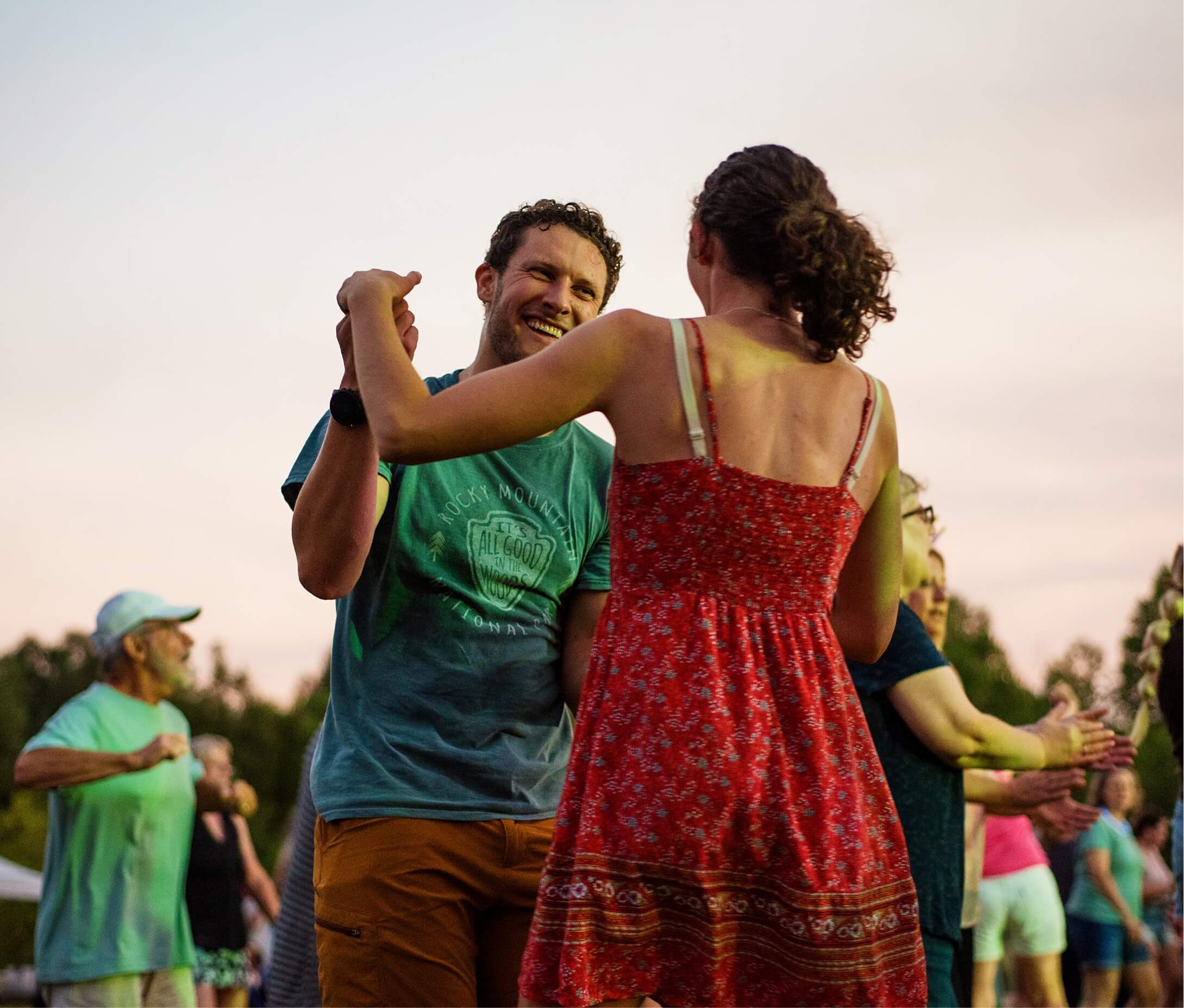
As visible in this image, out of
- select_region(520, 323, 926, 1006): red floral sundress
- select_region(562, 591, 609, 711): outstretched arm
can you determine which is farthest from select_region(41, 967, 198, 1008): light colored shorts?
select_region(520, 323, 926, 1006): red floral sundress

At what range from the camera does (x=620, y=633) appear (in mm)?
2260

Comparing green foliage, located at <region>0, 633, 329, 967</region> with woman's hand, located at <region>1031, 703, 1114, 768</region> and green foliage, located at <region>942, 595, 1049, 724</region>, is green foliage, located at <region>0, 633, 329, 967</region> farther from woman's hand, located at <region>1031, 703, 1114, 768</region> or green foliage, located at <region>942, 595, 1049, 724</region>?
woman's hand, located at <region>1031, 703, 1114, 768</region>

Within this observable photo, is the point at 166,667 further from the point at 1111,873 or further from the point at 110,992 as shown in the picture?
the point at 1111,873

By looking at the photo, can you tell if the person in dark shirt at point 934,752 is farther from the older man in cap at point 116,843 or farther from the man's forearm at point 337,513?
the older man in cap at point 116,843

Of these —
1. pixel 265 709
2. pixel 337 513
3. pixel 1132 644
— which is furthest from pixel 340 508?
pixel 265 709

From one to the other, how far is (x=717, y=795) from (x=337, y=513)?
0.97 meters

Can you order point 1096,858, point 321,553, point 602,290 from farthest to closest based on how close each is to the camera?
point 1096,858, point 602,290, point 321,553

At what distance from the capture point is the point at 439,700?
9.49 feet

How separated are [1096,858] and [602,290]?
8400mm

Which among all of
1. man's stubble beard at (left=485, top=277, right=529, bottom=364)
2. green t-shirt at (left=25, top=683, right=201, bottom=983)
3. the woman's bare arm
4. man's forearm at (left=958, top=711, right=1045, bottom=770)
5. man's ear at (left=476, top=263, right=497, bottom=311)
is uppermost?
man's ear at (left=476, top=263, right=497, bottom=311)

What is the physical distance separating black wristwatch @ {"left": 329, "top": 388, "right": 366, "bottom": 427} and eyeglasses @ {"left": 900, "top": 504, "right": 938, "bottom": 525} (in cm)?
236

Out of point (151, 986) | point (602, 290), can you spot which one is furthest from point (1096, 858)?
point (602, 290)

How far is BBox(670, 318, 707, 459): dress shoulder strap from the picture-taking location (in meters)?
2.23

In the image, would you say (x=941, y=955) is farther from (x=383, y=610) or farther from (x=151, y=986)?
(x=151, y=986)
